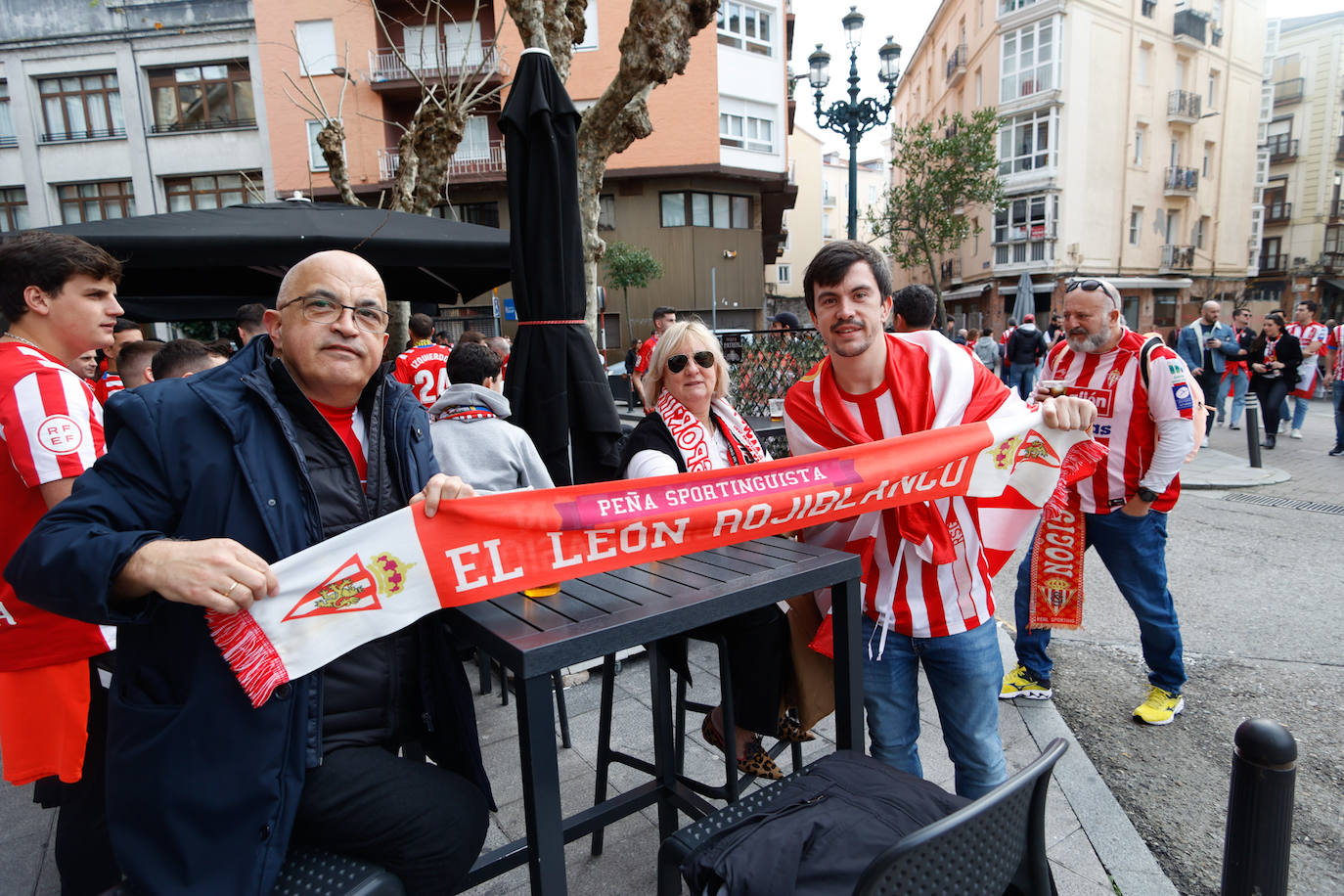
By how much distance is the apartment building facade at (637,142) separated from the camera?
79.0 feet

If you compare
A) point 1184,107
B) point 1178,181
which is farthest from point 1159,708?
point 1184,107

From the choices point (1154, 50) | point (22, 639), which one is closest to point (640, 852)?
point (22, 639)

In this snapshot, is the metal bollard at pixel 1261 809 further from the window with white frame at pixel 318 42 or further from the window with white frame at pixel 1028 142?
the window with white frame at pixel 1028 142

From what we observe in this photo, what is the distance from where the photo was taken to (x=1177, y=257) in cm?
3250

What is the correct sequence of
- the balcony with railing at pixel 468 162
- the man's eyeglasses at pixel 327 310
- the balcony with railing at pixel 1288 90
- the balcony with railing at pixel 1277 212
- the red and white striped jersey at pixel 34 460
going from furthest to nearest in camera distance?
the balcony with railing at pixel 1277 212 < the balcony with railing at pixel 1288 90 < the balcony with railing at pixel 468 162 < the red and white striped jersey at pixel 34 460 < the man's eyeglasses at pixel 327 310

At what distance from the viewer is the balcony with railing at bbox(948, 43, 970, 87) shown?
35875 millimetres

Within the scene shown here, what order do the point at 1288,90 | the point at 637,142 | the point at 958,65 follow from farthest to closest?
the point at 1288,90
the point at 958,65
the point at 637,142

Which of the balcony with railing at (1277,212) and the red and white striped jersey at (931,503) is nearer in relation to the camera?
the red and white striped jersey at (931,503)

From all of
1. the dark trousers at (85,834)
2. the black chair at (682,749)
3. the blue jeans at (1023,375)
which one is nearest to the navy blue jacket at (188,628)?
the dark trousers at (85,834)

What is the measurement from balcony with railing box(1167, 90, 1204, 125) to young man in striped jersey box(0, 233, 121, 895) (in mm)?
40818

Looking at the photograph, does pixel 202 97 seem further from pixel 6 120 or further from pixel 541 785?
pixel 541 785

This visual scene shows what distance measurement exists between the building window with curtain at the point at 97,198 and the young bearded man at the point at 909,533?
30556mm

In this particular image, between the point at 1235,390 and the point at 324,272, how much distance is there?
15.2 m

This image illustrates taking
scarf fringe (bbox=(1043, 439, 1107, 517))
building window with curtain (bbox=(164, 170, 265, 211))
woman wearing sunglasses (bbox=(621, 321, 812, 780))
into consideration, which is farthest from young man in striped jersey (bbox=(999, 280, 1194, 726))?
building window with curtain (bbox=(164, 170, 265, 211))
